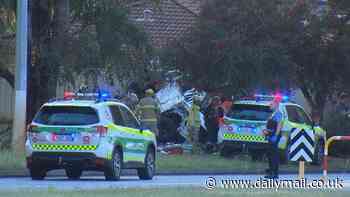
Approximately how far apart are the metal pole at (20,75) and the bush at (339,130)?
12.3 metres

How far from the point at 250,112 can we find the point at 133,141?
25.0 ft

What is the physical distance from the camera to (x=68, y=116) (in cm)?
2078

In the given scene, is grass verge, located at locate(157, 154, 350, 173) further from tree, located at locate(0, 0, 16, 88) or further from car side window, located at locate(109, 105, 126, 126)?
tree, located at locate(0, 0, 16, 88)

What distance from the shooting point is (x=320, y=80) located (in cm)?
3238

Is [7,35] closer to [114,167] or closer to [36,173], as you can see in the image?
[36,173]

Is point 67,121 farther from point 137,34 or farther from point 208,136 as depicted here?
point 208,136

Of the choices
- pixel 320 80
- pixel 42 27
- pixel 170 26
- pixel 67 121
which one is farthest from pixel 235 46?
pixel 170 26

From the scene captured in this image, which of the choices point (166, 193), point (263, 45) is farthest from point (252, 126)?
point (166, 193)

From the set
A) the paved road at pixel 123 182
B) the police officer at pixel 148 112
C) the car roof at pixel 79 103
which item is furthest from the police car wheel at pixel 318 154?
the car roof at pixel 79 103

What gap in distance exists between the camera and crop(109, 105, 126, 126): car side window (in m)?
21.1

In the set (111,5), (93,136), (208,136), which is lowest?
(208,136)

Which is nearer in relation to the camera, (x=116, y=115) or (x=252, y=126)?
(x=116, y=115)

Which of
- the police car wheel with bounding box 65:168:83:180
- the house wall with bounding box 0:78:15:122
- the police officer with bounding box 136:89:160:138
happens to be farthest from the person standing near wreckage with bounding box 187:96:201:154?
the house wall with bounding box 0:78:15:122

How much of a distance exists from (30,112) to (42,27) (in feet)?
9.10
